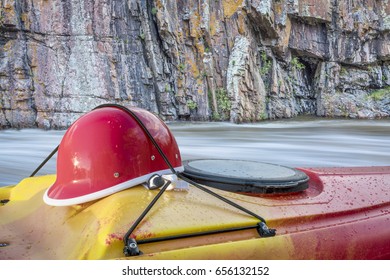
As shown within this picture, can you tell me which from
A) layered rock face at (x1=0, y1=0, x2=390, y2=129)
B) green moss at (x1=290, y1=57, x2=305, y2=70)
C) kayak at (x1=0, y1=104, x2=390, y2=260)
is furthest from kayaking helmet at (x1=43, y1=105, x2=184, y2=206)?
green moss at (x1=290, y1=57, x2=305, y2=70)

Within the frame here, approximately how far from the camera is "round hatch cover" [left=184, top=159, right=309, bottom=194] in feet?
4.36

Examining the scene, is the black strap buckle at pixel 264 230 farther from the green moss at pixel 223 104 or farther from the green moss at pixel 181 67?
the green moss at pixel 223 104

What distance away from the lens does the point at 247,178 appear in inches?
53.2

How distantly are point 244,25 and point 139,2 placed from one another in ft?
13.1

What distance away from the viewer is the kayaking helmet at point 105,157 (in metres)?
1.18

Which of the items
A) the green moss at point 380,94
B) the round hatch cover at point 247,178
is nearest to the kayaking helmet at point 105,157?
the round hatch cover at point 247,178

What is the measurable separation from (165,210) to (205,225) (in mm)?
133

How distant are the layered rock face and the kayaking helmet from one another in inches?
323

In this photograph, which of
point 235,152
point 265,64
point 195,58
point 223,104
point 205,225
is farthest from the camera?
point 265,64

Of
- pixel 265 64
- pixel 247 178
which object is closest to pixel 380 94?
pixel 265 64

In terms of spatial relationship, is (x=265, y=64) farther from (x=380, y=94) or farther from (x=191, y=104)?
(x=380, y=94)

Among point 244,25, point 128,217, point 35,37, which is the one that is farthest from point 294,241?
point 244,25

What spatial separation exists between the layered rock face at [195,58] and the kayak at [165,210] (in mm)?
8218

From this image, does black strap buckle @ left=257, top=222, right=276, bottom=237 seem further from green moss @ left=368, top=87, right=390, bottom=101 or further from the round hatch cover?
green moss @ left=368, top=87, right=390, bottom=101
